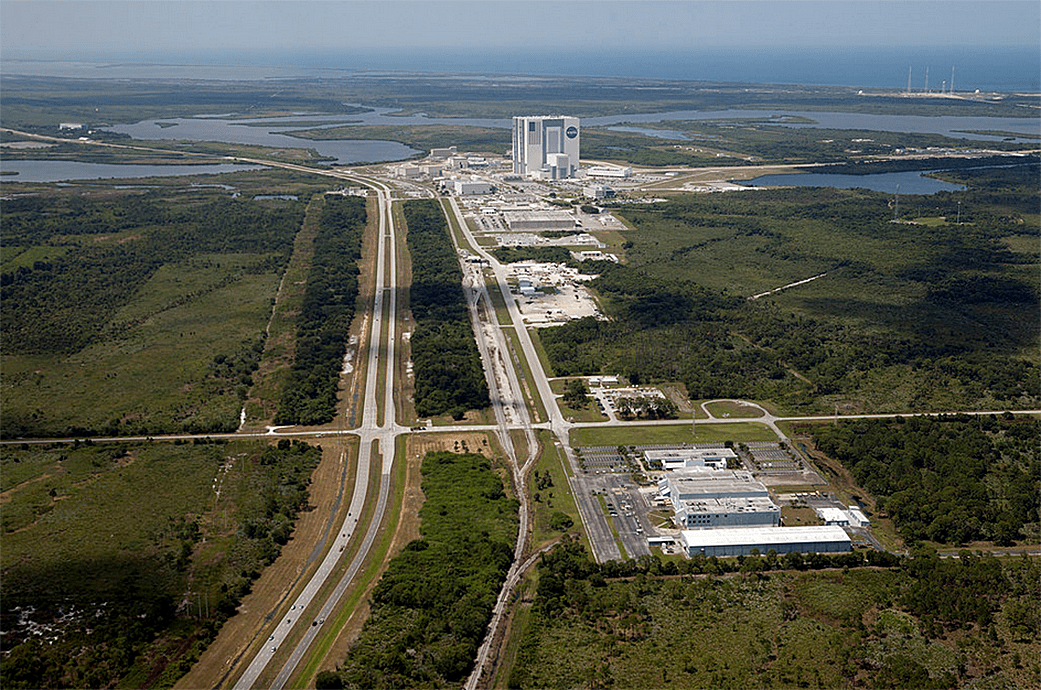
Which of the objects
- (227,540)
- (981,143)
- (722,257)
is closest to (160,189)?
(722,257)

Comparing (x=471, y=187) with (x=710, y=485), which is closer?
(x=710, y=485)

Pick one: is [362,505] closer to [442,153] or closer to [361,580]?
[361,580]

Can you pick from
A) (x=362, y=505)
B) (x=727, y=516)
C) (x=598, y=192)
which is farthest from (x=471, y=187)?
(x=727, y=516)

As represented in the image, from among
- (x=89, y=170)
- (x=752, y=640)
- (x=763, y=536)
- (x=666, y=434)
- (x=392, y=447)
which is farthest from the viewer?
(x=89, y=170)

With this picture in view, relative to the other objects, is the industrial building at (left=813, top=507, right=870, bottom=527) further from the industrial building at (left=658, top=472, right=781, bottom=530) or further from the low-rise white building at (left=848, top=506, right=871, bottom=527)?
the industrial building at (left=658, top=472, right=781, bottom=530)

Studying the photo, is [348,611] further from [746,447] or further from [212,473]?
[746,447]
